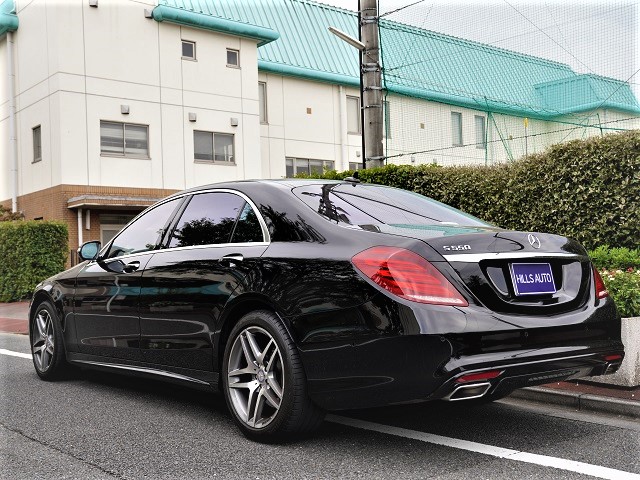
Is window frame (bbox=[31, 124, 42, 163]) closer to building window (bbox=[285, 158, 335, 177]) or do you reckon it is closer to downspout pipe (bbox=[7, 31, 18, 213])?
downspout pipe (bbox=[7, 31, 18, 213])

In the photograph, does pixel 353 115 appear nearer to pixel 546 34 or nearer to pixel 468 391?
pixel 546 34

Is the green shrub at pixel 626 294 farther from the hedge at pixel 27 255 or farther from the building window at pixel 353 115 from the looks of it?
the building window at pixel 353 115

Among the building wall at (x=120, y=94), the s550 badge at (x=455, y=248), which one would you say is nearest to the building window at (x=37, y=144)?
the building wall at (x=120, y=94)

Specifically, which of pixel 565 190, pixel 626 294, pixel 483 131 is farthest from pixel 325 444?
pixel 483 131

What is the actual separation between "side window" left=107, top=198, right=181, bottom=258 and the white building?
634 inches

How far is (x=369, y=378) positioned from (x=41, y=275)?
1626 centimetres

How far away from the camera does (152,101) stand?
23734 millimetres

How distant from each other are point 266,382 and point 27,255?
51.0 ft

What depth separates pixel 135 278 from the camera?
18.3 feet

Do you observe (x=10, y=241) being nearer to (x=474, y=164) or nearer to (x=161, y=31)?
(x=161, y=31)

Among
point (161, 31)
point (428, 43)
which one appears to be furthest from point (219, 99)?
point (428, 43)

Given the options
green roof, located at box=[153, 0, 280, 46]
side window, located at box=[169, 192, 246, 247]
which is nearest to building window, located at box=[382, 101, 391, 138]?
side window, located at box=[169, 192, 246, 247]

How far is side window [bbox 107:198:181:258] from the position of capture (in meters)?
5.71

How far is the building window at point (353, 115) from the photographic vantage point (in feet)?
95.8
